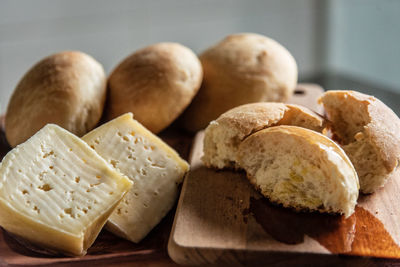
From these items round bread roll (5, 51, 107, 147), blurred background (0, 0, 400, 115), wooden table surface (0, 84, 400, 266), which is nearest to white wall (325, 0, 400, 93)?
blurred background (0, 0, 400, 115)

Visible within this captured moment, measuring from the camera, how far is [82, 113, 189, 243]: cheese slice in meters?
1.49

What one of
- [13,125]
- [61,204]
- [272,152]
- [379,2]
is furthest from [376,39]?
[61,204]

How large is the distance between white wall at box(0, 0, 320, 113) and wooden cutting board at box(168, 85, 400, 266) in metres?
2.38

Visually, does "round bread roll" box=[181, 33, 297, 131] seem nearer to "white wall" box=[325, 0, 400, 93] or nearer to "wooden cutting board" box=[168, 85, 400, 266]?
"wooden cutting board" box=[168, 85, 400, 266]

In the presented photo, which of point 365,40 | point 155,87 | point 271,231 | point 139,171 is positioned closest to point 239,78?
point 155,87

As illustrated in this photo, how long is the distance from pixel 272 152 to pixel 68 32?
257 cm

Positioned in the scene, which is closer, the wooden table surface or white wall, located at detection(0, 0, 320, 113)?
the wooden table surface

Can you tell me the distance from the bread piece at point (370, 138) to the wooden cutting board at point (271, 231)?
8 centimetres

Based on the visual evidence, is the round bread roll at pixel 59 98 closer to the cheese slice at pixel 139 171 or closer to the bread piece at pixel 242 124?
the cheese slice at pixel 139 171

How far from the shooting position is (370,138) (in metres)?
1.53

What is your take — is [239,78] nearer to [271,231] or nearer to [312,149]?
[312,149]

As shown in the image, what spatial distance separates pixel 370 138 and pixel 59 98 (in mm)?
1196

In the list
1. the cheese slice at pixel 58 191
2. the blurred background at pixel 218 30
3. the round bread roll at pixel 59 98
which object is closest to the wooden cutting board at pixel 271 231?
the cheese slice at pixel 58 191

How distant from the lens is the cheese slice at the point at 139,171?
149cm
